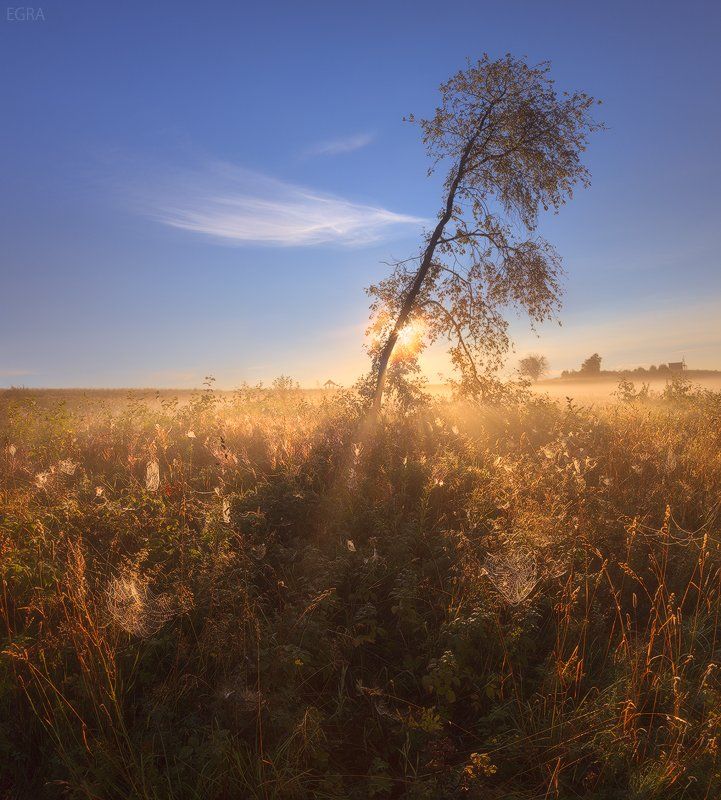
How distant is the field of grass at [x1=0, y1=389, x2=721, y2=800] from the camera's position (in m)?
3.05

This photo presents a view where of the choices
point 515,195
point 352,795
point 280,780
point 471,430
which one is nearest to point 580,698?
point 352,795

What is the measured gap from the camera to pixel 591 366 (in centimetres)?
5519

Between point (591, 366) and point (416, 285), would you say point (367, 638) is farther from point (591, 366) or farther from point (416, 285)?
point (591, 366)

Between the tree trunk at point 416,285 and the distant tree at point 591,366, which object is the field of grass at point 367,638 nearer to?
the tree trunk at point 416,285

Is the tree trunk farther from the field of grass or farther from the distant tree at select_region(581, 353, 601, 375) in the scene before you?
the distant tree at select_region(581, 353, 601, 375)

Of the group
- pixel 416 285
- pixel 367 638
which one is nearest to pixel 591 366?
pixel 416 285

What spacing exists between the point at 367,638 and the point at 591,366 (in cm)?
5791

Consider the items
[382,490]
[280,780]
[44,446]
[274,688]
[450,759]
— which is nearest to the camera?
[280,780]

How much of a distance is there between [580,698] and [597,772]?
2.03 ft

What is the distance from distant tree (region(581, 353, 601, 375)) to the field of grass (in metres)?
51.1

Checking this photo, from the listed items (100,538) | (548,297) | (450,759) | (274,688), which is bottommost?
(450,759)

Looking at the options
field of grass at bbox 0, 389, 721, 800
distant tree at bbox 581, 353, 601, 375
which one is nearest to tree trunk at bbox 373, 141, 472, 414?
field of grass at bbox 0, 389, 721, 800

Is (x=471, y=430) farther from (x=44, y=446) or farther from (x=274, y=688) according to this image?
(x=44, y=446)

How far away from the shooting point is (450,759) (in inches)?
127
